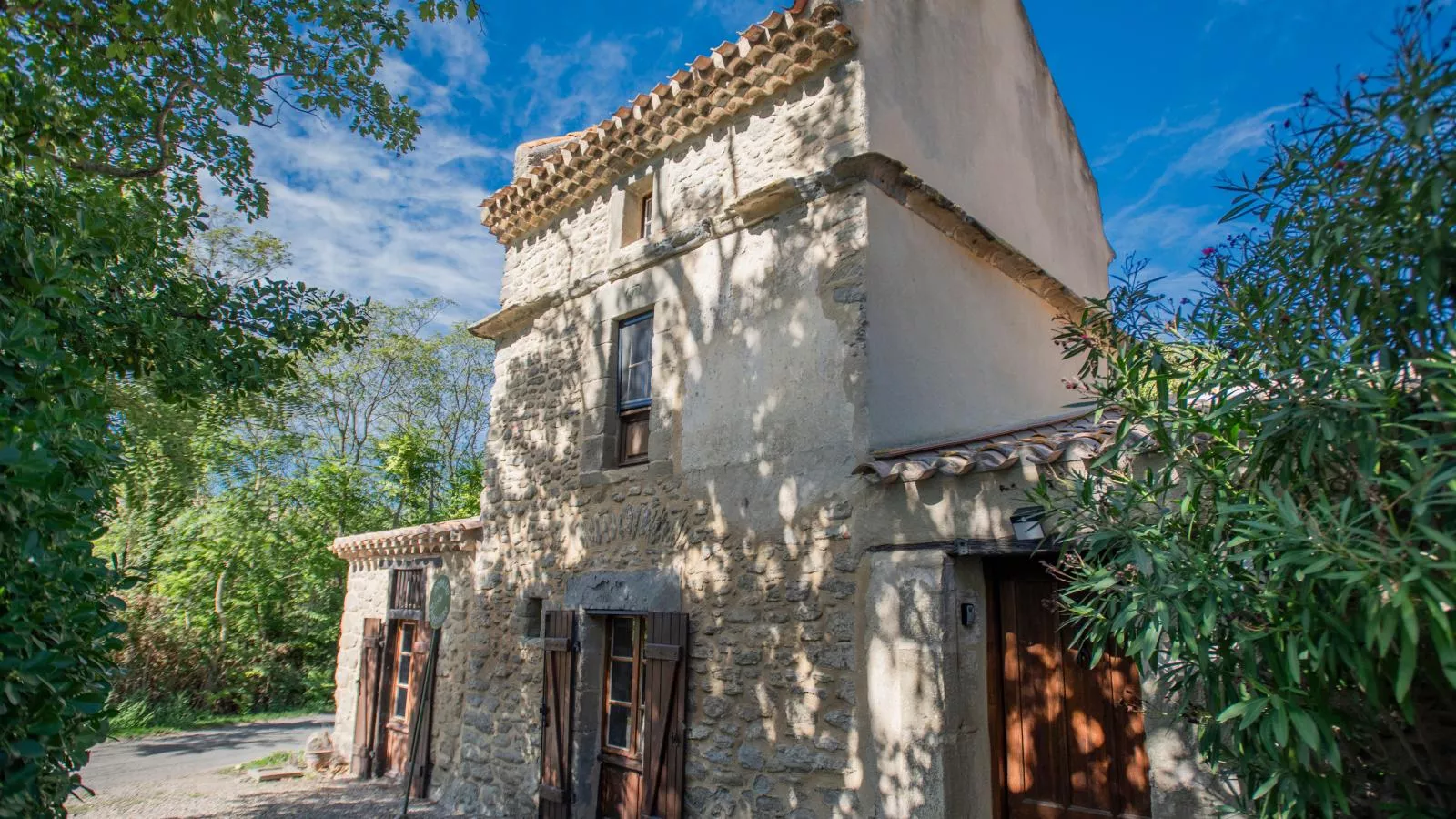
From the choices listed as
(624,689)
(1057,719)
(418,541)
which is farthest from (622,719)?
(418,541)

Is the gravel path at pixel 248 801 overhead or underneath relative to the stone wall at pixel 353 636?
underneath

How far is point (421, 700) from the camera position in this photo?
7484 mm

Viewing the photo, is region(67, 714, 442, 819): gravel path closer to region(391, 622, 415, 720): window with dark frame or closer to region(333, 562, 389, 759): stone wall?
region(333, 562, 389, 759): stone wall

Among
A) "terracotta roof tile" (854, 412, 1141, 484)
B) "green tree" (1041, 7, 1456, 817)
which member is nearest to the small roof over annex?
"terracotta roof tile" (854, 412, 1141, 484)

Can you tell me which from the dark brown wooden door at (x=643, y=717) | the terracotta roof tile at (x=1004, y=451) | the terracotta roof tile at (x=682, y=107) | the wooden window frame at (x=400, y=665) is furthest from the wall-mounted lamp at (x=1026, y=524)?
the wooden window frame at (x=400, y=665)

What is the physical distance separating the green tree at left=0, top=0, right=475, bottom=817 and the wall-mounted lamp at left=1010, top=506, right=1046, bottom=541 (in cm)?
377

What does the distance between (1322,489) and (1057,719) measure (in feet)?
7.81

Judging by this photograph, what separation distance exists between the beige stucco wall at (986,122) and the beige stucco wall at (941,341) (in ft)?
1.81

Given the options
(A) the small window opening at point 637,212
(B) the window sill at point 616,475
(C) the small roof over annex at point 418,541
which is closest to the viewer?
(B) the window sill at point 616,475

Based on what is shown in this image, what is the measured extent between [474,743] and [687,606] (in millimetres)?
3199

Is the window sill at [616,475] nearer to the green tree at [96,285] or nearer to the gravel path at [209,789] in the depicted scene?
the green tree at [96,285]

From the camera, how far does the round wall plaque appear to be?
7348 millimetres

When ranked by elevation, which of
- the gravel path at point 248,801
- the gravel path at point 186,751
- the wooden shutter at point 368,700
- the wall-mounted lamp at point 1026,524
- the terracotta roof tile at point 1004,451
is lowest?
the gravel path at point 186,751

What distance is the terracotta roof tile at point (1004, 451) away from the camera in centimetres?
392
